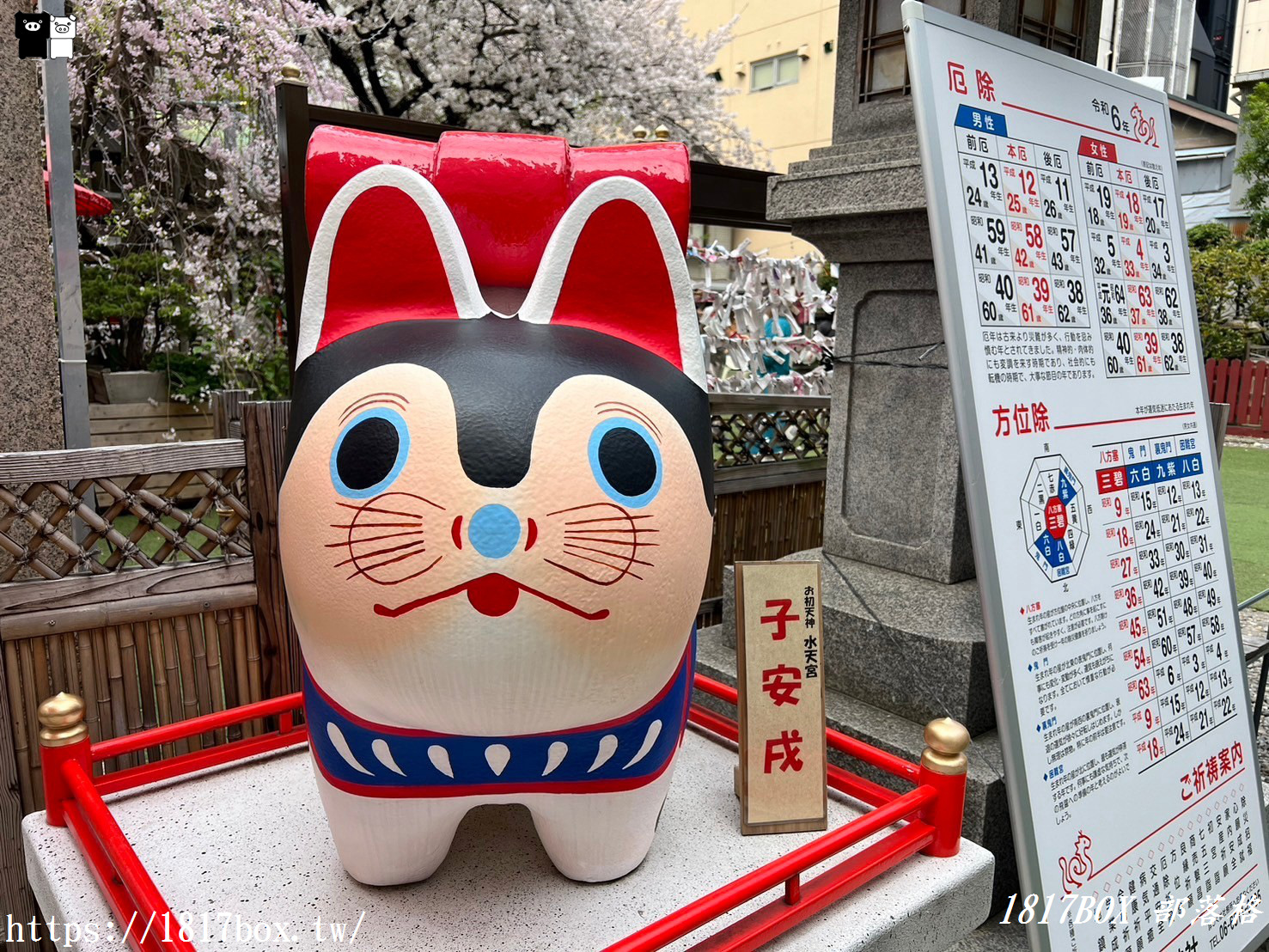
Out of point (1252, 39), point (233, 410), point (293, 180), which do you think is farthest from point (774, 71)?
point (233, 410)

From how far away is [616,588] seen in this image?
1.51 metres

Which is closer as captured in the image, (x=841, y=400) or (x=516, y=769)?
(x=516, y=769)

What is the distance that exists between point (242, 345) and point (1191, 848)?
8.24 metres

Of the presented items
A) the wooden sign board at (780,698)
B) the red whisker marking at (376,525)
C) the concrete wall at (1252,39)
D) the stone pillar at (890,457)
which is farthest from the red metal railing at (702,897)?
the concrete wall at (1252,39)

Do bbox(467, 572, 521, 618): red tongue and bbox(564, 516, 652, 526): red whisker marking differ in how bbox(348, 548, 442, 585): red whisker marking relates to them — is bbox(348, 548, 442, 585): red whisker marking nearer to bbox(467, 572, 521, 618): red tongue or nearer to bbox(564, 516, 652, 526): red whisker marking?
bbox(467, 572, 521, 618): red tongue

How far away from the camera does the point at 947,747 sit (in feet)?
6.58

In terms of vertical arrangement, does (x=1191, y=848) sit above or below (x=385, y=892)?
below

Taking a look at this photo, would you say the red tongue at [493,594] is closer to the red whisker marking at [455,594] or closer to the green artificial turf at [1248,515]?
the red whisker marking at [455,594]

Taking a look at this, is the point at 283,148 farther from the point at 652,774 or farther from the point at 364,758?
the point at 652,774

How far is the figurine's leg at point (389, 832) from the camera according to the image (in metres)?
1.71

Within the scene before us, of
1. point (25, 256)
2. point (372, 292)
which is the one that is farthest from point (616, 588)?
point (25, 256)

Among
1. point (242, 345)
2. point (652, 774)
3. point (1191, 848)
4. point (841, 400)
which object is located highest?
point (242, 345)

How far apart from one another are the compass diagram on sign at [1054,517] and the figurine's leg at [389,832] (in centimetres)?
122

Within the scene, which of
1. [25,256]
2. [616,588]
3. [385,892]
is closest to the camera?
[616,588]
